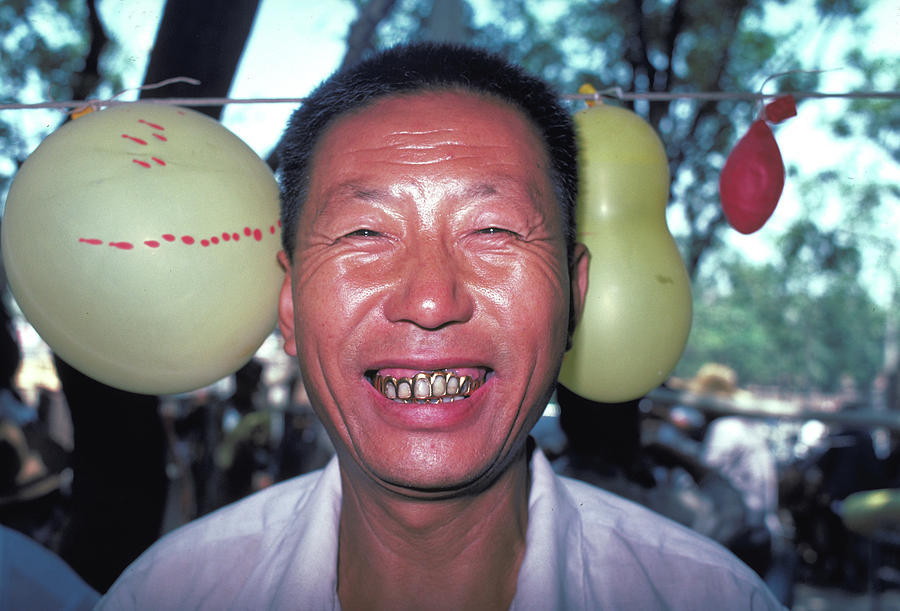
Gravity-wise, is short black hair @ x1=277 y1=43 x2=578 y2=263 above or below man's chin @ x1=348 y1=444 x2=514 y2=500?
above

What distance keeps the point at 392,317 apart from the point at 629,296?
0.62m

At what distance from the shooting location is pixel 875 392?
3228 cm

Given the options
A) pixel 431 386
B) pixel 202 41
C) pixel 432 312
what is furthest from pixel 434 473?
pixel 202 41

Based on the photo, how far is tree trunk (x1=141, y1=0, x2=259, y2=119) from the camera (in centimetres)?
231

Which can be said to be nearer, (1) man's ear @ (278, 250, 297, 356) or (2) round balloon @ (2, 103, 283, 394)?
(2) round balloon @ (2, 103, 283, 394)

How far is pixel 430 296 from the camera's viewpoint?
3.88ft

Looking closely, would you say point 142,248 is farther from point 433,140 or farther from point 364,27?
point 364,27

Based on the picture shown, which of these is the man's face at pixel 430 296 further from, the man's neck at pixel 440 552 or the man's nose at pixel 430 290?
the man's neck at pixel 440 552

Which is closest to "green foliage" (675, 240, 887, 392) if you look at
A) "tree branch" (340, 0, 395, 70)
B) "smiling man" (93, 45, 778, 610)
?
"tree branch" (340, 0, 395, 70)

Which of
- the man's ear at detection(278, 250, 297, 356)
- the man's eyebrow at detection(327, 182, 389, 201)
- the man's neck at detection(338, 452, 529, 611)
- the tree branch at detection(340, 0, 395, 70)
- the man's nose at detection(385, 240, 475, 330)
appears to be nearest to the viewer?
the man's nose at detection(385, 240, 475, 330)

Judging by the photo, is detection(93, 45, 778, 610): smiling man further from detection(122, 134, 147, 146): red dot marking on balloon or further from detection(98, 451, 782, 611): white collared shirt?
detection(122, 134, 147, 146): red dot marking on balloon

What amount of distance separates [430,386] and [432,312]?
14 cm

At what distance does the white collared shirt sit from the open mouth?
1.56 feet

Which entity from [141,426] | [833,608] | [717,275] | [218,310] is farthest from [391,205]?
[717,275]
